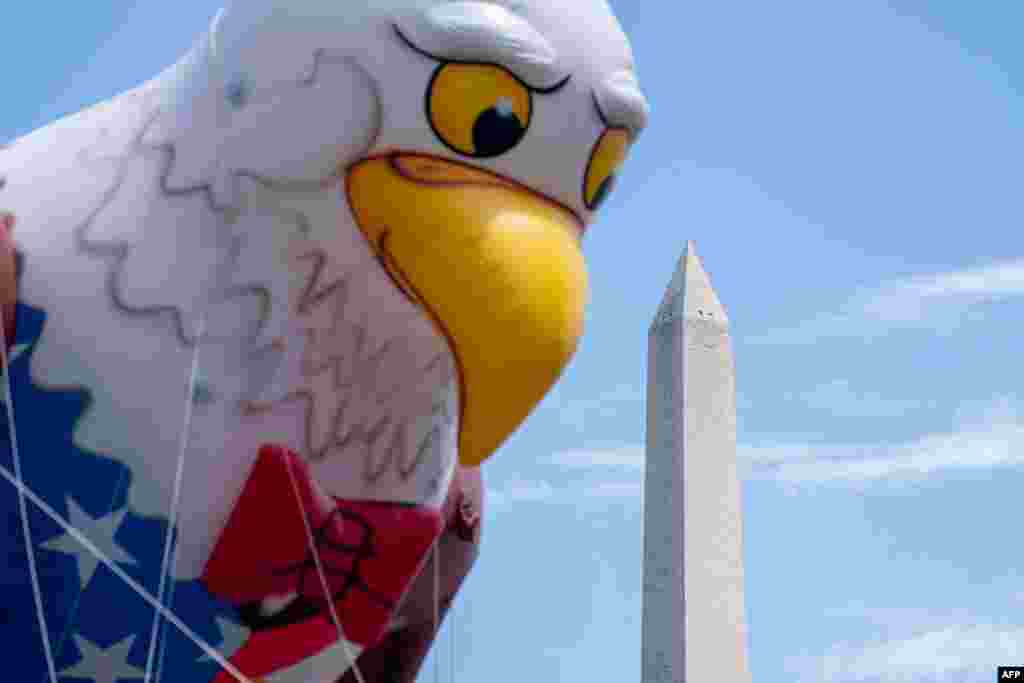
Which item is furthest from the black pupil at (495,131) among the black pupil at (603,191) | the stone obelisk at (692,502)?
the stone obelisk at (692,502)

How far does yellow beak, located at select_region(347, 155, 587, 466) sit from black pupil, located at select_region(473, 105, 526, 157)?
2.6 inches

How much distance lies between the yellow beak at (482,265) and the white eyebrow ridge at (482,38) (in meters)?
0.28

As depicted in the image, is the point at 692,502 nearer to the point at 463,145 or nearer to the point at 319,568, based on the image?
the point at 319,568

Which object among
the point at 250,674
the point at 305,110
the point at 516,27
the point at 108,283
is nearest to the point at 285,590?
the point at 250,674

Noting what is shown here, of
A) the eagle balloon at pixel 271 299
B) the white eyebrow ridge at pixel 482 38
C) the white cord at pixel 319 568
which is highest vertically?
the white eyebrow ridge at pixel 482 38

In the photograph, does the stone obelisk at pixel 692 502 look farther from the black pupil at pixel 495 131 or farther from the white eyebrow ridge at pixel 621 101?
the black pupil at pixel 495 131

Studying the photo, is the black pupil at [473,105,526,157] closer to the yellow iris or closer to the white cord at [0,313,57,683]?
the yellow iris

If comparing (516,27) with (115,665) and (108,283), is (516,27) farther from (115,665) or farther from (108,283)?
(115,665)

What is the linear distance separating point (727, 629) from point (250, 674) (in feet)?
46.9

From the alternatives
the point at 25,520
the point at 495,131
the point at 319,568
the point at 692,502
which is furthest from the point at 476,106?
the point at 692,502

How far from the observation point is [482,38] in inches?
168

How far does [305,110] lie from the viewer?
Result: 4.39 meters

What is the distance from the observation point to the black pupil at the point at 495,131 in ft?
14.1

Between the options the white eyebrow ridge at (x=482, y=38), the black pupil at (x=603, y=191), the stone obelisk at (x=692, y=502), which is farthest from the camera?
the stone obelisk at (x=692, y=502)
